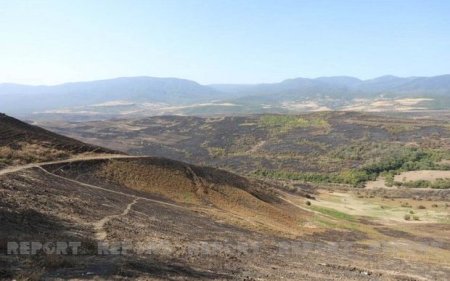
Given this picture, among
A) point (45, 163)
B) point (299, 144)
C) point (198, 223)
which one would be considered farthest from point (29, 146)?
point (299, 144)

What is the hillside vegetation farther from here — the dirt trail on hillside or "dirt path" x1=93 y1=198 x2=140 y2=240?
"dirt path" x1=93 y1=198 x2=140 y2=240

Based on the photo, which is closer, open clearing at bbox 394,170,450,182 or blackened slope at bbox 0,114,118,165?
blackened slope at bbox 0,114,118,165

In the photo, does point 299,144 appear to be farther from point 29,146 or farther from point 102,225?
point 102,225

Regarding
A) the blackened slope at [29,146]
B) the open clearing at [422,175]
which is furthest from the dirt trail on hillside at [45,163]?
the open clearing at [422,175]

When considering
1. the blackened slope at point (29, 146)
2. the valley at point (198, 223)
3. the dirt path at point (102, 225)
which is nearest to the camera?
the valley at point (198, 223)

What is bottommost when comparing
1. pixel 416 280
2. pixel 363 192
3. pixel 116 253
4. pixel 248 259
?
pixel 363 192

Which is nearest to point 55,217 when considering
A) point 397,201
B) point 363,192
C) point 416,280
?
point 416,280

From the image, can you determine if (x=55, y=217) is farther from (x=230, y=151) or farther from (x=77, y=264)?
(x=230, y=151)

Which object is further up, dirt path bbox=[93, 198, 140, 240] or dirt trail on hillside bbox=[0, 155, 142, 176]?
dirt trail on hillside bbox=[0, 155, 142, 176]

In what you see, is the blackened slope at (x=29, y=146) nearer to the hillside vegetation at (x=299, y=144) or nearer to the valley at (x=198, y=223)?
the valley at (x=198, y=223)

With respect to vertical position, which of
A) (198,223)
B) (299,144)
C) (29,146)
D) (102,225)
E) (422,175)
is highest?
(29,146)

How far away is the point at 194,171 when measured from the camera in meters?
40.0

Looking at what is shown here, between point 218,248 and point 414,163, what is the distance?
240 ft

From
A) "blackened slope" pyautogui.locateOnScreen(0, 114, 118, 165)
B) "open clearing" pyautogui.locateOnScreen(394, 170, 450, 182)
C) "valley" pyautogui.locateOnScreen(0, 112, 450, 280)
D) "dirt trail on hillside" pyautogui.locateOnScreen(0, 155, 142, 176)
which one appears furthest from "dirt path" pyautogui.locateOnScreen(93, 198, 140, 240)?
"open clearing" pyautogui.locateOnScreen(394, 170, 450, 182)
